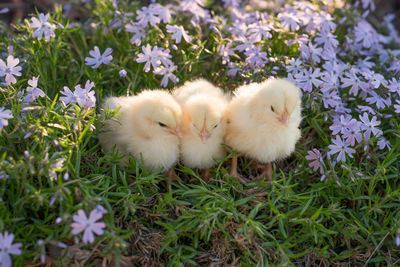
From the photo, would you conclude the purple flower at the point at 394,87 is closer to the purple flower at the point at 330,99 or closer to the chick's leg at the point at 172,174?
the purple flower at the point at 330,99

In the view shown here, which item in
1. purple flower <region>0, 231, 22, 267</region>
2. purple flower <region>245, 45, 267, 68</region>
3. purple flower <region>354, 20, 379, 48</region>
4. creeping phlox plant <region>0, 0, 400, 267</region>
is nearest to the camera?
purple flower <region>0, 231, 22, 267</region>

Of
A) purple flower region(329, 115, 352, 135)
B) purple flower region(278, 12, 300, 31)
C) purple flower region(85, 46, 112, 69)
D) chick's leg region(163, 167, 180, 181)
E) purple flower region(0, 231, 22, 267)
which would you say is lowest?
purple flower region(0, 231, 22, 267)

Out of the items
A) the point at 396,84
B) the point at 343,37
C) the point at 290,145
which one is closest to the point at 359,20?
the point at 343,37

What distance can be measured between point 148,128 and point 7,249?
1.30 metres

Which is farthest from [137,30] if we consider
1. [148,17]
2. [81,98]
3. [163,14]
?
[81,98]

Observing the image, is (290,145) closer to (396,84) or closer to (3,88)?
(396,84)

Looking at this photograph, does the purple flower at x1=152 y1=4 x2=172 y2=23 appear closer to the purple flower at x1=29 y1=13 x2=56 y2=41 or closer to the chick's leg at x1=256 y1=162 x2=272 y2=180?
the purple flower at x1=29 y1=13 x2=56 y2=41

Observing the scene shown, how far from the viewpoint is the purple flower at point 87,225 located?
250 cm

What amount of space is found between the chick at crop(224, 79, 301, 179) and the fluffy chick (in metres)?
0.49

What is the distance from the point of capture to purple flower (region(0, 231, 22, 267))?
243cm

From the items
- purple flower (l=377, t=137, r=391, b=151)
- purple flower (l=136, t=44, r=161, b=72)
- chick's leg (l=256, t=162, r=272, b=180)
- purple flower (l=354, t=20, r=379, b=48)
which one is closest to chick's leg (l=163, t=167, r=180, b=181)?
chick's leg (l=256, t=162, r=272, b=180)

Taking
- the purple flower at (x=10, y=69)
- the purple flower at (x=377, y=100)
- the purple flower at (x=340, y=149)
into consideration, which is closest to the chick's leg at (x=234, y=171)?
the purple flower at (x=340, y=149)

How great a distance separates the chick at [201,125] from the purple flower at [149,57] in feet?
→ 1.10

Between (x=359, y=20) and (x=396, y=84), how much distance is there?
4.67ft
